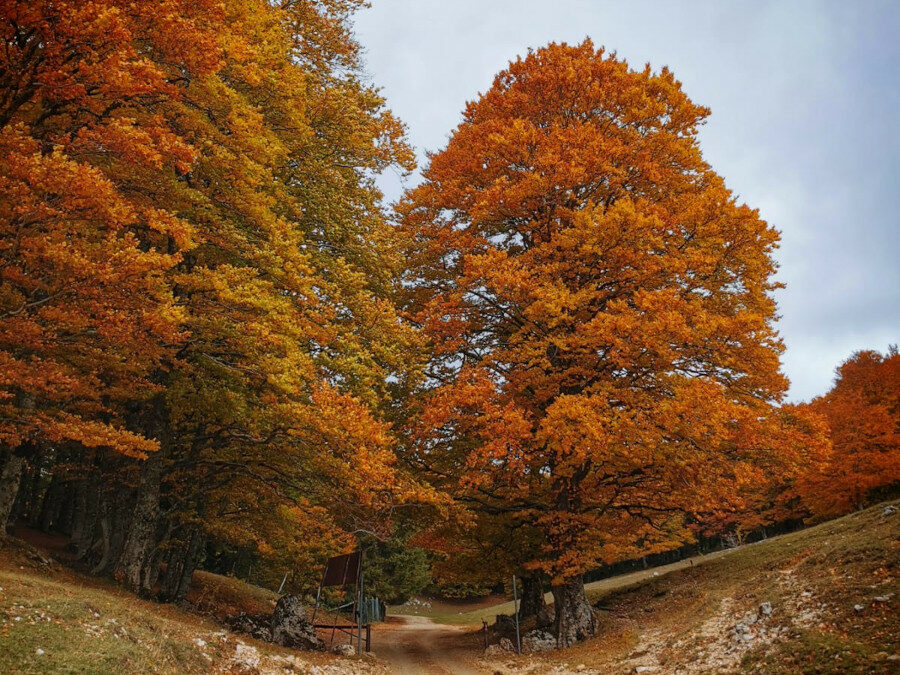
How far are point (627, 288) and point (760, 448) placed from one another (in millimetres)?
5031

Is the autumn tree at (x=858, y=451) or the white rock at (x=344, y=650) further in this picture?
the autumn tree at (x=858, y=451)

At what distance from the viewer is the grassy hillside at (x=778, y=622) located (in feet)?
24.3

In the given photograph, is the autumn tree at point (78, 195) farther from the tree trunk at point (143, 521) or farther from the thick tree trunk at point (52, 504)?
the thick tree trunk at point (52, 504)

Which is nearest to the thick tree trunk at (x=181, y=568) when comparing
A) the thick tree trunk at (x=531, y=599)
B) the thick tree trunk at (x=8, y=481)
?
the thick tree trunk at (x=8, y=481)

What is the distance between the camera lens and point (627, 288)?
1489cm

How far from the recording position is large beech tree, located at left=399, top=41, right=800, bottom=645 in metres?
12.4

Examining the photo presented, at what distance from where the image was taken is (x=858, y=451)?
2634cm

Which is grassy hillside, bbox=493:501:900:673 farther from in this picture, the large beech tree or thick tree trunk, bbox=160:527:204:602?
thick tree trunk, bbox=160:527:204:602

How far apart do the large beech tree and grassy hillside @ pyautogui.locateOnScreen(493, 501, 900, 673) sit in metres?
1.95

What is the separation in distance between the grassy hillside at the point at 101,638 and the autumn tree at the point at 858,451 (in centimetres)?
2327

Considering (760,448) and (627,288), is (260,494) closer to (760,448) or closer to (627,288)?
(627,288)

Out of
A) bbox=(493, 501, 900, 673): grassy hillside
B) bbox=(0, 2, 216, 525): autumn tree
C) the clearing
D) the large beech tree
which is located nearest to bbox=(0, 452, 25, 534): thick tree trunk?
the clearing

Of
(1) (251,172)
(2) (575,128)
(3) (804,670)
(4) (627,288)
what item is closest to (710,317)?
(4) (627,288)

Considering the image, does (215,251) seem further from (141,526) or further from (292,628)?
(292,628)
